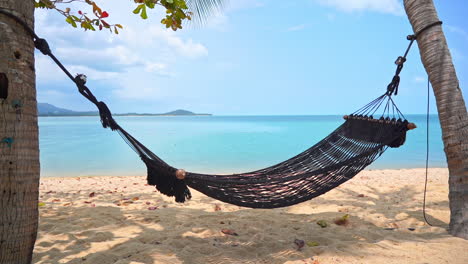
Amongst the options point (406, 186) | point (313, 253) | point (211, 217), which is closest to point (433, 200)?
point (406, 186)

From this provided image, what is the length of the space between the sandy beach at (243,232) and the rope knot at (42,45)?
1.04 metres

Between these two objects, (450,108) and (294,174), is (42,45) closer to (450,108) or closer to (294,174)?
(294,174)

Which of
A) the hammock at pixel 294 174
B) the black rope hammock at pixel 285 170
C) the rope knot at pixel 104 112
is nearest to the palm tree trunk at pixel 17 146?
the black rope hammock at pixel 285 170

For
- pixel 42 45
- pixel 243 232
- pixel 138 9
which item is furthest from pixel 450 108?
pixel 42 45

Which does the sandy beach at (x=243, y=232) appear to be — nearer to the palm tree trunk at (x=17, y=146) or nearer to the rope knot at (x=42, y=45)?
the palm tree trunk at (x=17, y=146)

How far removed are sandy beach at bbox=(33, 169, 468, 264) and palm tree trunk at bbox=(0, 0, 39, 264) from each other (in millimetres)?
474

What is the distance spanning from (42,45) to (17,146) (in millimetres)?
483

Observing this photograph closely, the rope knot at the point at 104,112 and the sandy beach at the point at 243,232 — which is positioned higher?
the rope knot at the point at 104,112

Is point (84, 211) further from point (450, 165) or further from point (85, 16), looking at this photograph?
point (450, 165)

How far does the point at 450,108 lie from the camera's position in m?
2.07

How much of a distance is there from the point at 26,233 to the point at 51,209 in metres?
1.64

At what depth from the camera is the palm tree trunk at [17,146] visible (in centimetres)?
124

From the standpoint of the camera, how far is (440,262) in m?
1.64

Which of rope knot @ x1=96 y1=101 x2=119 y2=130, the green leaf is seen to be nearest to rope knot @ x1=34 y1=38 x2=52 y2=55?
rope knot @ x1=96 y1=101 x2=119 y2=130
